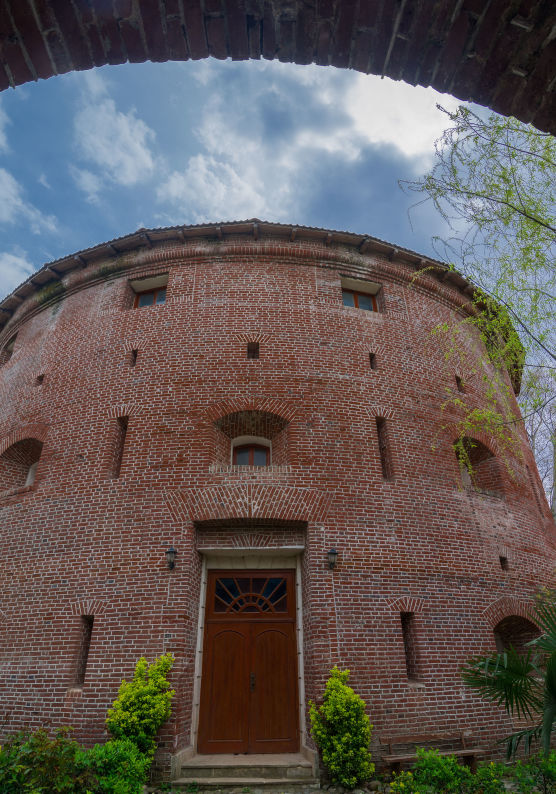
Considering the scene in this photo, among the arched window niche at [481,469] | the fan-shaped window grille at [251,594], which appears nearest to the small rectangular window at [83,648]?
the fan-shaped window grille at [251,594]

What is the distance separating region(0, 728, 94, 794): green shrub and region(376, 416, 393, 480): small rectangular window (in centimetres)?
667

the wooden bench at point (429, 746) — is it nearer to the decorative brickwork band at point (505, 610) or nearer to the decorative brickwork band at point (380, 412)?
the decorative brickwork band at point (505, 610)

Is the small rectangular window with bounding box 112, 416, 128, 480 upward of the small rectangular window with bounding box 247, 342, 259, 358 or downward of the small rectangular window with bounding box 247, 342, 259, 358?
downward

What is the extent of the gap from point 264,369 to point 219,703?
19.8 feet

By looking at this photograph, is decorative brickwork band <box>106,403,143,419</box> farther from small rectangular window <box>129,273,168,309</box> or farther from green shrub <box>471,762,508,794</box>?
green shrub <box>471,762,508,794</box>

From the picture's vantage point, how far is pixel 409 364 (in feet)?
37.2

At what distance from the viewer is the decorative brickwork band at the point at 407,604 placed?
840 centimetres

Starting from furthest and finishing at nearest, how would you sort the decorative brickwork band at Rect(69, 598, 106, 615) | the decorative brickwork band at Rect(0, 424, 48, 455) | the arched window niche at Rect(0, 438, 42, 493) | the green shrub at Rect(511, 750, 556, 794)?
1. the arched window niche at Rect(0, 438, 42, 493)
2. the decorative brickwork band at Rect(0, 424, 48, 455)
3. the decorative brickwork band at Rect(69, 598, 106, 615)
4. the green shrub at Rect(511, 750, 556, 794)

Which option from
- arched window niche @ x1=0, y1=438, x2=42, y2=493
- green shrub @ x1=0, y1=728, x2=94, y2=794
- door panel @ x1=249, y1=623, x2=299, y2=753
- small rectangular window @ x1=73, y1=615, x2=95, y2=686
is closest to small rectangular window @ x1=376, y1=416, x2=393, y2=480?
door panel @ x1=249, y1=623, x2=299, y2=753

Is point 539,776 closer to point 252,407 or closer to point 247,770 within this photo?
point 247,770

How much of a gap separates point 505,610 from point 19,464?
1080 cm

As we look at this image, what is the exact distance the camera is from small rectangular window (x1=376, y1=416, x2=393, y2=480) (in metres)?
9.84

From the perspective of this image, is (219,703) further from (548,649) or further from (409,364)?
(409,364)

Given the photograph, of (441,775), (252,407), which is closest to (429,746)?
(441,775)
